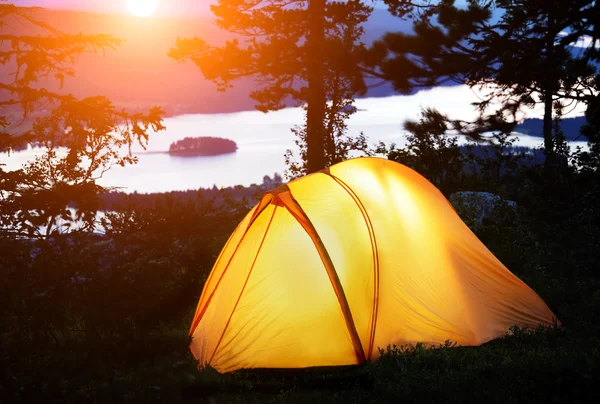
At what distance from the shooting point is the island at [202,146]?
44719mm

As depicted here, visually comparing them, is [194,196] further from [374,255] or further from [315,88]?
[374,255]

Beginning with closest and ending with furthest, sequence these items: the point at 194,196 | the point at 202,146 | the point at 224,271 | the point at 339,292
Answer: the point at 339,292
the point at 224,271
the point at 194,196
the point at 202,146

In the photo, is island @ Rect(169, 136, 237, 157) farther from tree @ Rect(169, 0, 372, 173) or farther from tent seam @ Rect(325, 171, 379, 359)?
tent seam @ Rect(325, 171, 379, 359)

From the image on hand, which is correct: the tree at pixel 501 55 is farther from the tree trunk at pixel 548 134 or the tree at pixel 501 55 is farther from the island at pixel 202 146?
the island at pixel 202 146

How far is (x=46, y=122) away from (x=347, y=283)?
6.57 m

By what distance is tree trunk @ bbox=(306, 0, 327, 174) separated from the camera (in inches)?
674

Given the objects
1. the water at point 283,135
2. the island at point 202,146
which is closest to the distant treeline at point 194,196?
the water at point 283,135

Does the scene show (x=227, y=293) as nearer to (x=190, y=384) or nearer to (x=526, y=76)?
(x=190, y=384)

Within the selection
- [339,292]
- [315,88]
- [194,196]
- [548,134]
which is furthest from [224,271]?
[548,134]

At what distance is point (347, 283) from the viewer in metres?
6.67

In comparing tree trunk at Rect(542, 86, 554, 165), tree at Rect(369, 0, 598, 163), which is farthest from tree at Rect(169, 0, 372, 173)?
tree at Rect(369, 0, 598, 163)

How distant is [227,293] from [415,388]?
2.72m

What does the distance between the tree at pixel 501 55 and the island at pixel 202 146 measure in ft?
118

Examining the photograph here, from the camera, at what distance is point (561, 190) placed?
8.48m
